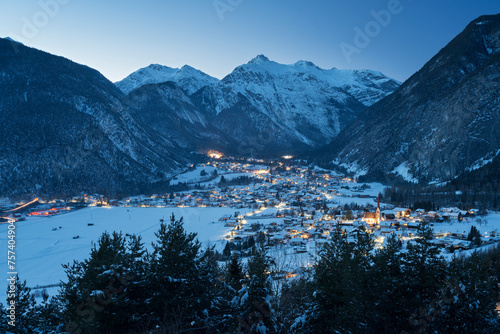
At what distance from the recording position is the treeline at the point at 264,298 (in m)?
9.02

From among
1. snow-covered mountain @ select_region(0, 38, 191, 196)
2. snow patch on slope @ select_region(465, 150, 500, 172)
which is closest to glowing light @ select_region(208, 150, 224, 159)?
snow-covered mountain @ select_region(0, 38, 191, 196)

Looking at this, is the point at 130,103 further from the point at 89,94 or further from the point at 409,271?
the point at 409,271

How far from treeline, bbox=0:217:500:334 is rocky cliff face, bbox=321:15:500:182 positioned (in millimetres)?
72905

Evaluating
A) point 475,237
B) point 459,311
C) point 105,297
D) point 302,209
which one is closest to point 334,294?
point 459,311

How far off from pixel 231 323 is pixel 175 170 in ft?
378

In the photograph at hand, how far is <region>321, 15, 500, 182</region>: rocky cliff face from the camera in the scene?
238 ft

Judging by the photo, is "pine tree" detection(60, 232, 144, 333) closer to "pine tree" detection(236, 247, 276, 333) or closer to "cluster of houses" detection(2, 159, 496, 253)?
"pine tree" detection(236, 247, 276, 333)

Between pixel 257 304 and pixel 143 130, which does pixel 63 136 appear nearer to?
pixel 143 130

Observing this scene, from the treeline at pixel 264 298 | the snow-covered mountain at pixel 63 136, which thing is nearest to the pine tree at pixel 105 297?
the treeline at pixel 264 298

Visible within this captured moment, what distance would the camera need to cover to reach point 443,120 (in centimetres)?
8244

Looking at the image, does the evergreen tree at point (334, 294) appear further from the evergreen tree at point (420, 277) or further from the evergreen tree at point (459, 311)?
the evergreen tree at point (459, 311)

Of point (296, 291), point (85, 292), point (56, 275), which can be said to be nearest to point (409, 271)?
point (296, 291)

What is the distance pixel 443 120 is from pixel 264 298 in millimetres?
90338

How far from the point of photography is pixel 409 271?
10.6 metres
